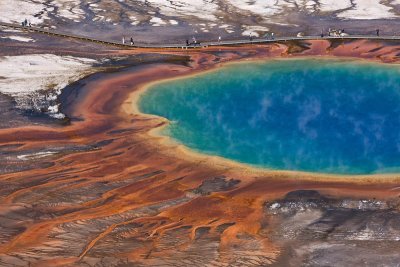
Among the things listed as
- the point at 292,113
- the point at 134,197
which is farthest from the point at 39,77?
the point at 134,197

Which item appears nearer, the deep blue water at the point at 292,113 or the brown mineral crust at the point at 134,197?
the brown mineral crust at the point at 134,197

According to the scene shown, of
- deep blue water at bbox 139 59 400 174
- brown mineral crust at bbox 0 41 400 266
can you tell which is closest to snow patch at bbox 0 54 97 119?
brown mineral crust at bbox 0 41 400 266

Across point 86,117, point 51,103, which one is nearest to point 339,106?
point 86,117

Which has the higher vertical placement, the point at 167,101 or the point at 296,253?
the point at 167,101

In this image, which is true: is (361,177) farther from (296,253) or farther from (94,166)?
(94,166)

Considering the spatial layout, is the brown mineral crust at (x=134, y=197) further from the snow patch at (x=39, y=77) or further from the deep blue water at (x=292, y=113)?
the snow patch at (x=39, y=77)

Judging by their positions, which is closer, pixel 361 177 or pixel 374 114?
pixel 361 177

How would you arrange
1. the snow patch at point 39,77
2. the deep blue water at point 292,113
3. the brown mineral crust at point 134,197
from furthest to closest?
the snow patch at point 39,77 → the deep blue water at point 292,113 → the brown mineral crust at point 134,197

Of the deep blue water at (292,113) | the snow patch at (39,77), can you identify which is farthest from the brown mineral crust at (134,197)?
the snow patch at (39,77)
